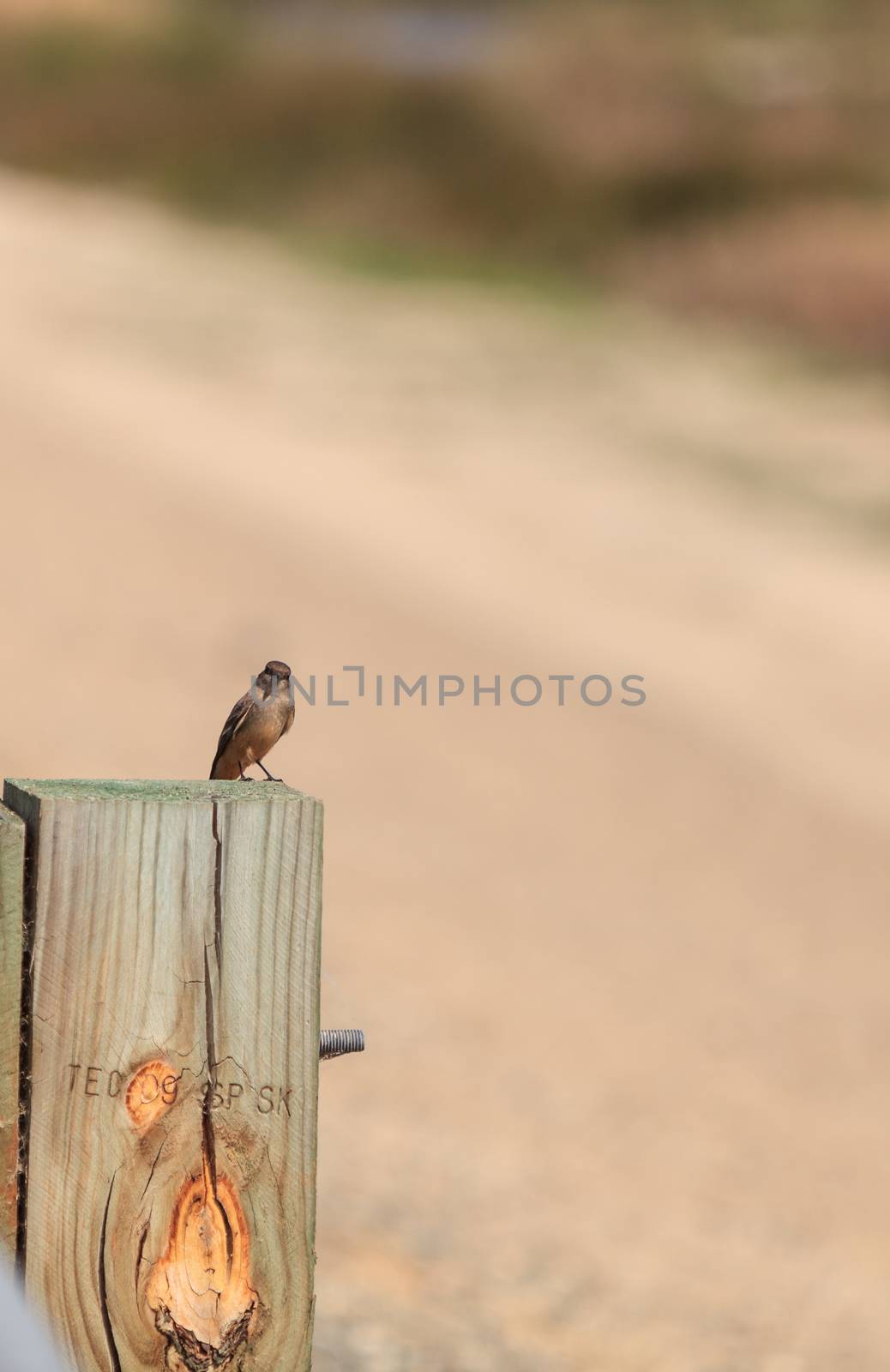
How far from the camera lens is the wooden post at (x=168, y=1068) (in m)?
1.84

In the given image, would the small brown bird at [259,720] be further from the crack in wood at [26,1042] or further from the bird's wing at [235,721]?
the crack in wood at [26,1042]

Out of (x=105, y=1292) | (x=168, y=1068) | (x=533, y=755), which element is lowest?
(x=105, y=1292)

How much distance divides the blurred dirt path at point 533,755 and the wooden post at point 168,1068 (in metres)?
2.82

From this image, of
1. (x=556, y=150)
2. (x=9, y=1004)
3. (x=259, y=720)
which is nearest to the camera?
(x=9, y=1004)

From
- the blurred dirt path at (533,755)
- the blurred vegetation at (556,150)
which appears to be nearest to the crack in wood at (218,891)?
the blurred dirt path at (533,755)

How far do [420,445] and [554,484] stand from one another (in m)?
1.57

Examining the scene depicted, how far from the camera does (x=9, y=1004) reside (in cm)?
185

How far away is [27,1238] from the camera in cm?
185

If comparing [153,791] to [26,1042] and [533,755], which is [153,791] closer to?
[26,1042]

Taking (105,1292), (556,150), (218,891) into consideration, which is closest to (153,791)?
(218,891)

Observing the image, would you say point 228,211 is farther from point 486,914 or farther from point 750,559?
point 486,914

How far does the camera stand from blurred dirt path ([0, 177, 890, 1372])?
607 centimetres

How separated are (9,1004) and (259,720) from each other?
1.29 metres

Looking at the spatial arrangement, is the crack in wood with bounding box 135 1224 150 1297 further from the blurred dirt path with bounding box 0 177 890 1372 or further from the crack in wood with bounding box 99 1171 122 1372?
the blurred dirt path with bounding box 0 177 890 1372
